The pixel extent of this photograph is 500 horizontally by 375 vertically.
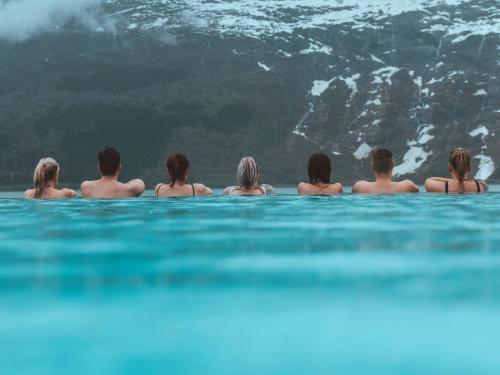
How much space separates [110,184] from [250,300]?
10846 mm

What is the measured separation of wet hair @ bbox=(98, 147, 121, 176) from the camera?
585 inches

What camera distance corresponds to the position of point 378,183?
16641 millimetres

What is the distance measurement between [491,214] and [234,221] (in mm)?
4931

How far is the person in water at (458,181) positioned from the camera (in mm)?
15961

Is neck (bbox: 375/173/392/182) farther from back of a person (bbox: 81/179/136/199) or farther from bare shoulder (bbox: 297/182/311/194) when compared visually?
back of a person (bbox: 81/179/136/199)

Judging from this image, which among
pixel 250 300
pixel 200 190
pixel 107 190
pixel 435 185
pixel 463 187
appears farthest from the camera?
pixel 435 185

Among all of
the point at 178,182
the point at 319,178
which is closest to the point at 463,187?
the point at 319,178

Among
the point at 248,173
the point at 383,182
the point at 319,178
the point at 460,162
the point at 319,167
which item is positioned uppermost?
the point at 460,162

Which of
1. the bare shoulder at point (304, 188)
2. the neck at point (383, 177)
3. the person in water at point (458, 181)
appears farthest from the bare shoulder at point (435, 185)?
the bare shoulder at point (304, 188)

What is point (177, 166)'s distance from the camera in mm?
15258

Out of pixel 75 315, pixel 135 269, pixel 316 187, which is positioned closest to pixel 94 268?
pixel 135 269

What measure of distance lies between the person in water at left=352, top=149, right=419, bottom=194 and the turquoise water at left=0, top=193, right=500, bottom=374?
482 cm

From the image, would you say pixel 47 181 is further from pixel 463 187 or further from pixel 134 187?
pixel 463 187

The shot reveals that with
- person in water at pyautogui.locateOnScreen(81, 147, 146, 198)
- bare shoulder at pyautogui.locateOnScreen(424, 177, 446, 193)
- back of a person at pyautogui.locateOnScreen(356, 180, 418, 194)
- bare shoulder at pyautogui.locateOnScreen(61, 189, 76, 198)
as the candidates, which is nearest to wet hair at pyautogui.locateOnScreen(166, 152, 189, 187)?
person in water at pyautogui.locateOnScreen(81, 147, 146, 198)
